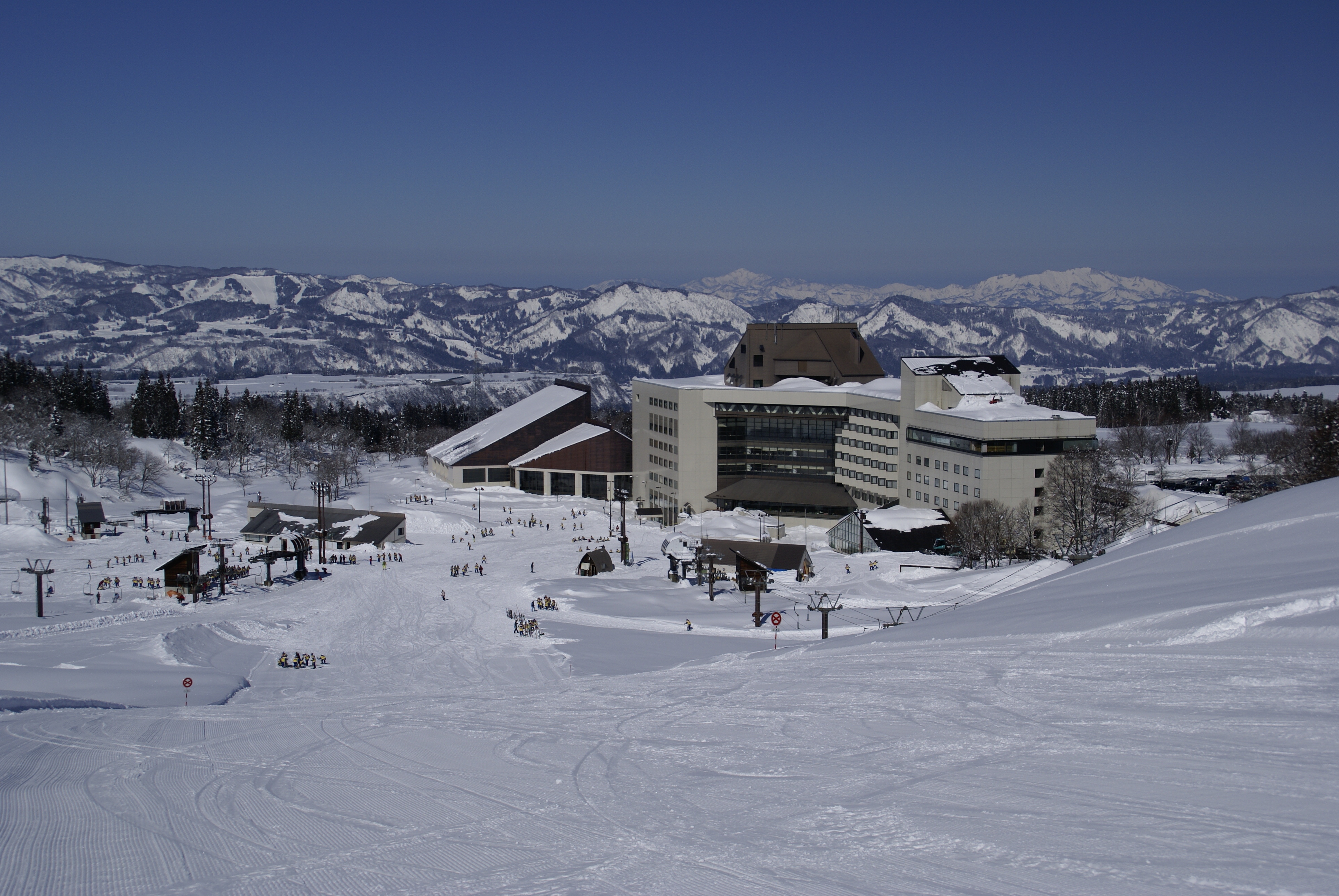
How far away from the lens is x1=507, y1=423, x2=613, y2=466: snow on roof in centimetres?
8125

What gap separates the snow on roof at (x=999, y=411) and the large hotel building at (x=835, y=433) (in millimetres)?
134

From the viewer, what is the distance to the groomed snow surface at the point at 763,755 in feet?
30.0

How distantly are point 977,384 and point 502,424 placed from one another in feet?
154

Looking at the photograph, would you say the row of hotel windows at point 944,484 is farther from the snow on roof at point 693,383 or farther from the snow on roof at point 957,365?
the snow on roof at point 693,383

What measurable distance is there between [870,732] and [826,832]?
178 inches

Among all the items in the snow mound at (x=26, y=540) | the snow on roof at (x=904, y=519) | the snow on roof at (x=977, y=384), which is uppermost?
the snow on roof at (x=977, y=384)

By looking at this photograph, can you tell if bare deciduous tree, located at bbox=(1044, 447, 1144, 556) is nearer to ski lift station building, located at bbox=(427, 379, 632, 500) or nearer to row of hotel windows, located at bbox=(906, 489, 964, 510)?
row of hotel windows, located at bbox=(906, 489, 964, 510)

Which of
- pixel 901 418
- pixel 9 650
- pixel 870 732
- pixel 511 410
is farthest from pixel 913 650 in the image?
pixel 511 410

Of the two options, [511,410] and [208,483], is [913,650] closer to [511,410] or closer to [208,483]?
[208,483]

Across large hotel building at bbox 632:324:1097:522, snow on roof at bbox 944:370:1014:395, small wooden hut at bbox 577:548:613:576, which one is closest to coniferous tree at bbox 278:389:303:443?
large hotel building at bbox 632:324:1097:522

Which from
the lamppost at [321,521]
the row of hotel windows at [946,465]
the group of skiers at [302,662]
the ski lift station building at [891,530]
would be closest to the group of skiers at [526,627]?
the group of skiers at [302,662]

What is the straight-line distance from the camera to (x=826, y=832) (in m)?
10.1

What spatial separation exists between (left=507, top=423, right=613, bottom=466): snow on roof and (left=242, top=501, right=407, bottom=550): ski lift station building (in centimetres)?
1910

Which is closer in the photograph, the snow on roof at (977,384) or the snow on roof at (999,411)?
the snow on roof at (999,411)
